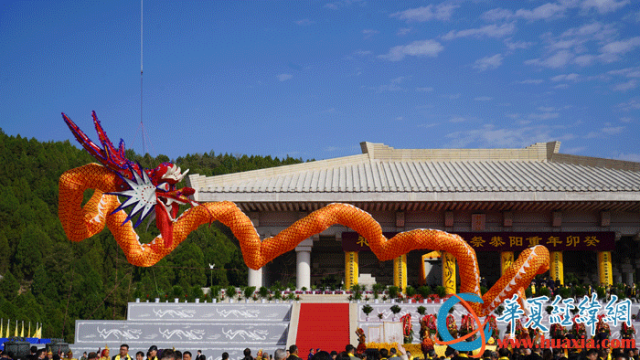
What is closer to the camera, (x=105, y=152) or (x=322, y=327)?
(x=105, y=152)

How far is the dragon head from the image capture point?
784 centimetres

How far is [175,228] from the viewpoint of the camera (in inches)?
345

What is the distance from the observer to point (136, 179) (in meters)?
7.95

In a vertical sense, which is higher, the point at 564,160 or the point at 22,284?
Result: the point at 564,160

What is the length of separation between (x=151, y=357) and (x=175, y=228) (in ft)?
5.57

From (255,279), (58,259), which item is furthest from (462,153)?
(58,259)

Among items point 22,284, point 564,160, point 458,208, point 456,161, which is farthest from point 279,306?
point 22,284

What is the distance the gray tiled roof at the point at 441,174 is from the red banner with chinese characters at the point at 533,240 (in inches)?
57.3

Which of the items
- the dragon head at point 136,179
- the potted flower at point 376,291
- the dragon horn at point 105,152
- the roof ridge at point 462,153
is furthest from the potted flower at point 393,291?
the dragon horn at point 105,152

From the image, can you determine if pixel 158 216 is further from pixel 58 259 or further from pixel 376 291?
pixel 58 259

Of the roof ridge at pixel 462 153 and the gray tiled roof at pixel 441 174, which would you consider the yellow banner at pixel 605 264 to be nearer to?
the gray tiled roof at pixel 441 174

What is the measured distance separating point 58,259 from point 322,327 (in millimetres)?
28165

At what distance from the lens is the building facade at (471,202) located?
18.5 m

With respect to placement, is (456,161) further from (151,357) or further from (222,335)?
(151,357)
